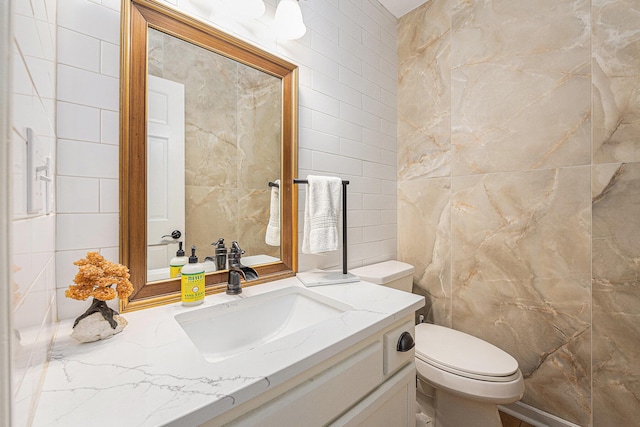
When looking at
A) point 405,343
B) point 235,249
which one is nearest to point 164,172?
point 235,249

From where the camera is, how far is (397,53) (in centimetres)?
185

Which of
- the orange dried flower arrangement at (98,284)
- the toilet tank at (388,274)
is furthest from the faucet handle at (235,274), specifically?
A: the toilet tank at (388,274)

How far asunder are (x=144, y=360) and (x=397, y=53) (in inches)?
83.7

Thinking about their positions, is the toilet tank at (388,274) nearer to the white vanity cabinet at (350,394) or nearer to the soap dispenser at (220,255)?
the white vanity cabinet at (350,394)

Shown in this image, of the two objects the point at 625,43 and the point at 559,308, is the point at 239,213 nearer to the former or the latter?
the point at 559,308

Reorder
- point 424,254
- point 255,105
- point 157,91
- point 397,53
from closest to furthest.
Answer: point 157,91 → point 255,105 → point 424,254 → point 397,53

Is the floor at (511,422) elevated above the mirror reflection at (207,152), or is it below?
below

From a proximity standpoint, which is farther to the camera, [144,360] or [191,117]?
[191,117]

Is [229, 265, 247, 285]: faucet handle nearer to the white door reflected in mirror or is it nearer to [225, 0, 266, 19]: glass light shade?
the white door reflected in mirror

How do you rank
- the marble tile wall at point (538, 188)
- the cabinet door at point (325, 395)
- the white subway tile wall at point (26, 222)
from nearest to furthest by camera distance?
the white subway tile wall at point (26, 222), the cabinet door at point (325, 395), the marble tile wall at point (538, 188)

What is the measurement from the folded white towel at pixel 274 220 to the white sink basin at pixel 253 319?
0.76 ft

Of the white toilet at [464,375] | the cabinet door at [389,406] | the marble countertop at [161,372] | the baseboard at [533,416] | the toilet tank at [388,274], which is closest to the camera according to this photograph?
the marble countertop at [161,372]

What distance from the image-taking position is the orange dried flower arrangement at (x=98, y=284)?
0.59 metres

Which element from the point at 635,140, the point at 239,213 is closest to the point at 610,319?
the point at 635,140
